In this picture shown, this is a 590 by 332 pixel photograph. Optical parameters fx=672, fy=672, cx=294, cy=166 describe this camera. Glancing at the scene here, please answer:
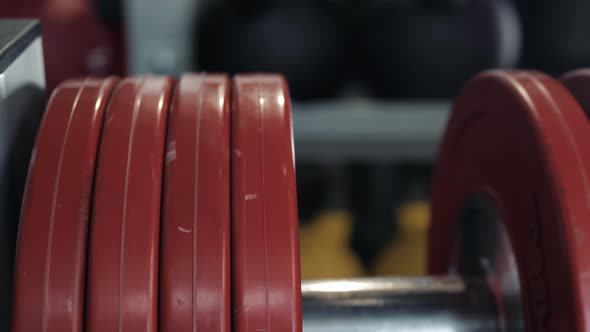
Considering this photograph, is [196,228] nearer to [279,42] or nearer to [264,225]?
[264,225]

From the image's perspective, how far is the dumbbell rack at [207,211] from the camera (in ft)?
1.30

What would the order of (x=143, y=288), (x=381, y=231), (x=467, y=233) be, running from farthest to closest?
(x=381, y=231)
(x=467, y=233)
(x=143, y=288)

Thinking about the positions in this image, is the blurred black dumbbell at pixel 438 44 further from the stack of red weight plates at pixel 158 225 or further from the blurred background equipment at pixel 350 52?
the stack of red weight plates at pixel 158 225

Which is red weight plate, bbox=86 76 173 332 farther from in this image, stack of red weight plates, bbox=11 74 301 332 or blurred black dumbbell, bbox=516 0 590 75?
blurred black dumbbell, bbox=516 0 590 75

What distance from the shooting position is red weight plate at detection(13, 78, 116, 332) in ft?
1.30

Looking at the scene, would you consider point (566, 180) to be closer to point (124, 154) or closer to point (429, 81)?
point (124, 154)

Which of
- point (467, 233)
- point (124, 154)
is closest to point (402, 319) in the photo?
point (467, 233)

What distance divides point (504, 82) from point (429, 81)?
67 cm

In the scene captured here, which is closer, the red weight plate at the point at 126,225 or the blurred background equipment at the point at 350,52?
the red weight plate at the point at 126,225

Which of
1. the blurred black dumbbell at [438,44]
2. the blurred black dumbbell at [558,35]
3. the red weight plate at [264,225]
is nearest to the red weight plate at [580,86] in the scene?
the red weight plate at [264,225]

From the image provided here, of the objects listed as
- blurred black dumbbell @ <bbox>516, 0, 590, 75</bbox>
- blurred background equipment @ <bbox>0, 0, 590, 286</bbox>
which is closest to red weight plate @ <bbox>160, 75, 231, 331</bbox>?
blurred background equipment @ <bbox>0, 0, 590, 286</bbox>

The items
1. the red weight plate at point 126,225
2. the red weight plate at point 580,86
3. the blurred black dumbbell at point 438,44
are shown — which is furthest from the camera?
the blurred black dumbbell at point 438,44

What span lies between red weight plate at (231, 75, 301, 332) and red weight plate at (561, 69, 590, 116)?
0.77 feet

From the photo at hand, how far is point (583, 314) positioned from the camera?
406 millimetres
